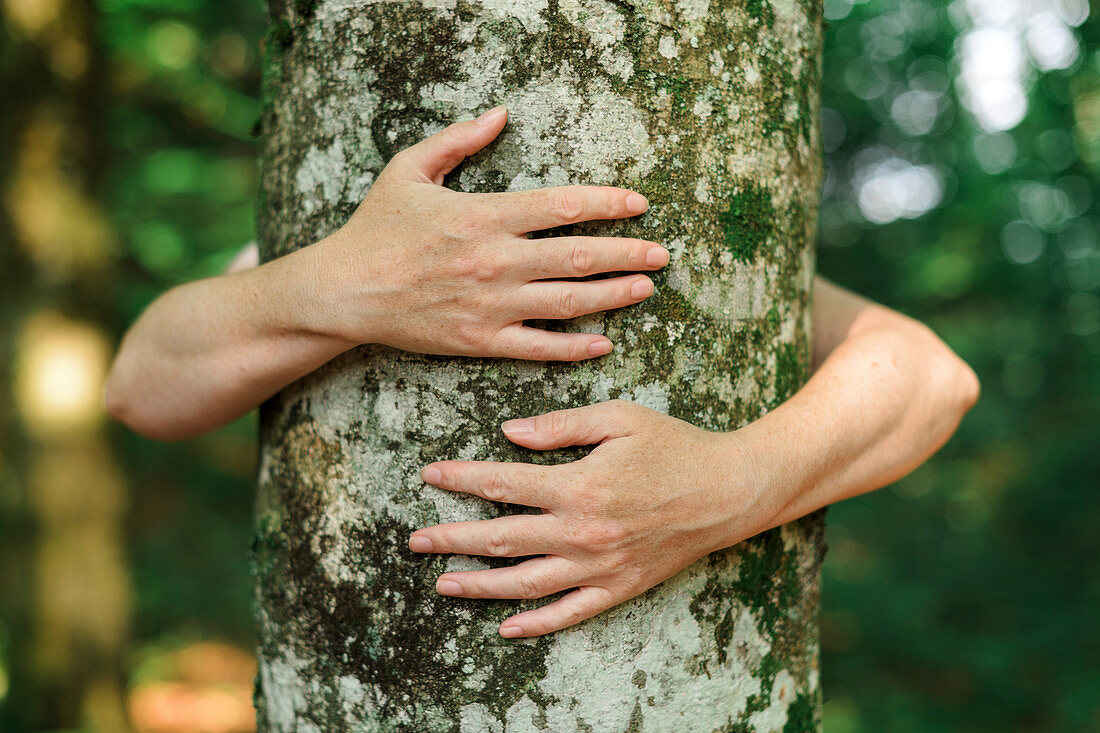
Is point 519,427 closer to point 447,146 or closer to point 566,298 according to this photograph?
point 566,298

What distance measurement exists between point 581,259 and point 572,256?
0.02 meters

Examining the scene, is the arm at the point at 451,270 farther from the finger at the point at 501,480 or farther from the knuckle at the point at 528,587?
the knuckle at the point at 528,587

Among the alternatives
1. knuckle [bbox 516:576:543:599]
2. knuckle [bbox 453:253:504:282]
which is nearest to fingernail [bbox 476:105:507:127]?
knuckle [bbox 453:253:504:282]

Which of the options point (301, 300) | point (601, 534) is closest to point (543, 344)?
point (601, 534)

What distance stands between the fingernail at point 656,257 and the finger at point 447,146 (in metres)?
0.34

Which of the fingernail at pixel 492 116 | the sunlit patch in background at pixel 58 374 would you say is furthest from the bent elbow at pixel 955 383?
the sunlit patch in background at pixel 58 374

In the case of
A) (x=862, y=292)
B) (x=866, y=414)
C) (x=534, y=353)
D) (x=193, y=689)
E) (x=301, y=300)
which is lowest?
(x=193, y=689)

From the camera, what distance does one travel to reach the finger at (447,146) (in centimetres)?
116

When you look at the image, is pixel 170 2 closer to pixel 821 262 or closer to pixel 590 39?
pixel 590 39

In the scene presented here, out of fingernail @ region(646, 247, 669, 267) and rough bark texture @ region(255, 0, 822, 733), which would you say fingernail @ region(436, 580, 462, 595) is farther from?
fingernail @ region(646, 247, 669, 267)

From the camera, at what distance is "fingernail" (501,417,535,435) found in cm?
117

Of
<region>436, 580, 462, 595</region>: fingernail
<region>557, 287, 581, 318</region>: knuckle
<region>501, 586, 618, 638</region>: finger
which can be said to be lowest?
<region>501, 586, 618, 638</region>: finger

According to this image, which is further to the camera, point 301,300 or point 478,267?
point 301,300

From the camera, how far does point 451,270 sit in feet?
3.67
